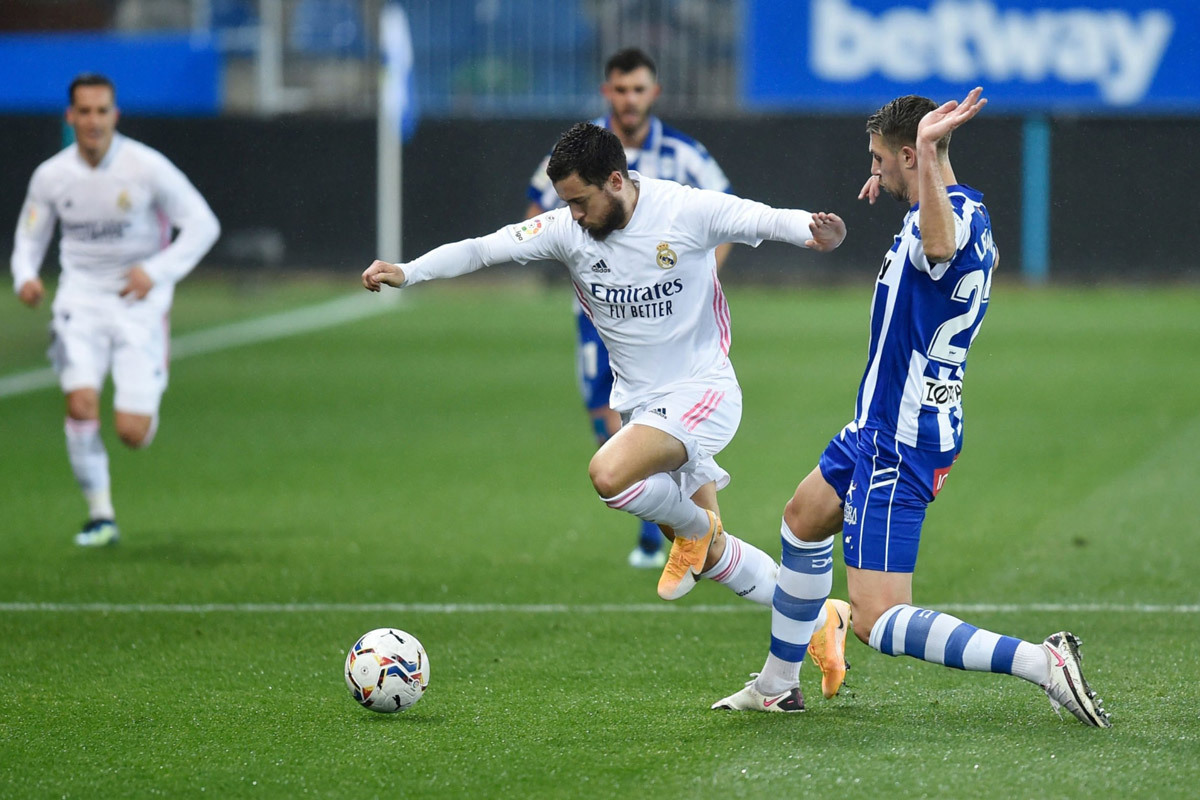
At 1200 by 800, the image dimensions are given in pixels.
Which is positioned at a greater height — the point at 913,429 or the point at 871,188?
the point at 871,188

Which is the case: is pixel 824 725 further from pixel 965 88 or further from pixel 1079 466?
pixel 965 88

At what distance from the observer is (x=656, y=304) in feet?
19.0

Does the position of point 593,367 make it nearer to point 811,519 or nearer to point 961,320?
point 811,519

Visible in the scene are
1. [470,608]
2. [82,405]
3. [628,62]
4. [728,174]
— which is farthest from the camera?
[728,174]

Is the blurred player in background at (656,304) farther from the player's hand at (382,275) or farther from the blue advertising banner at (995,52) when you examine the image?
the blue advertising banner at (995,52)

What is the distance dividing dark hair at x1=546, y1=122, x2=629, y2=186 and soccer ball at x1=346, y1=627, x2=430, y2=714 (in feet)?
5.31

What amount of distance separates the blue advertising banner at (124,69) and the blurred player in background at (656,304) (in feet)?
79.1

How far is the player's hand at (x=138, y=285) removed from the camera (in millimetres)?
8500

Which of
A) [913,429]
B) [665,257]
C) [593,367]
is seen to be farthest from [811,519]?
[593,367]

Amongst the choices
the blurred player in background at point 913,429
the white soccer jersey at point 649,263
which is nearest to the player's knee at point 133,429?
the white soccer jersey at point 649,263

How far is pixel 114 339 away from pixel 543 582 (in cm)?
274

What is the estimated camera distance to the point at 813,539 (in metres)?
5.16

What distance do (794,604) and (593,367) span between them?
2.85m

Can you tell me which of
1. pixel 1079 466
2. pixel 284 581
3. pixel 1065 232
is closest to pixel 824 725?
pixel 284 581
